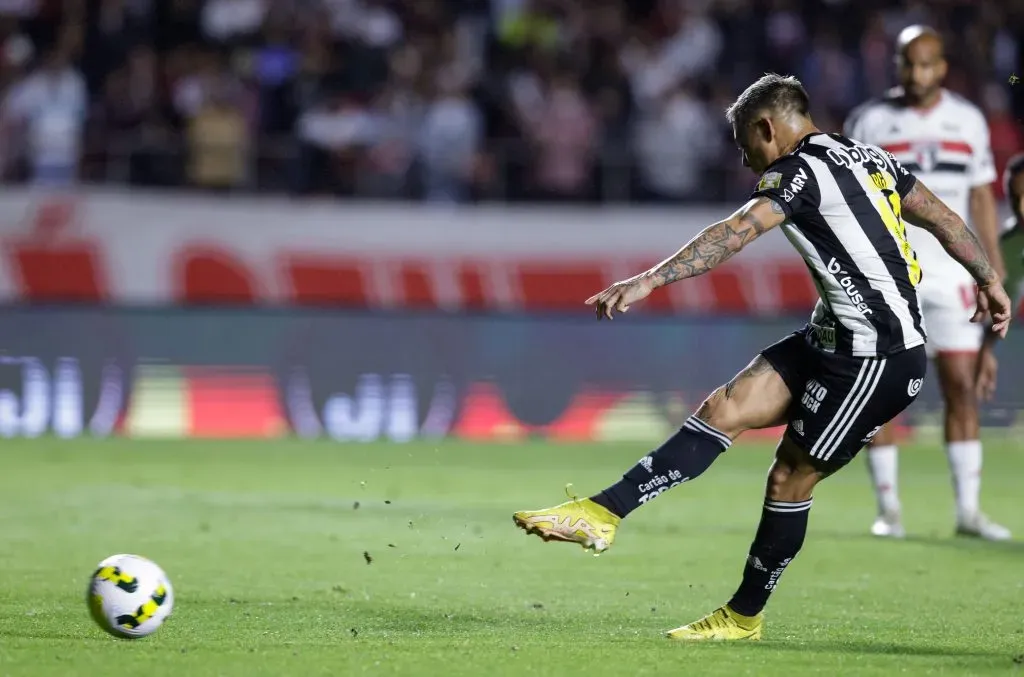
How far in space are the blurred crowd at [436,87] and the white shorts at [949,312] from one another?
8.67 meters

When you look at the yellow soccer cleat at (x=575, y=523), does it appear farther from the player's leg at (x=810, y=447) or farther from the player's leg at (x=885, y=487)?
the player's leg at (x=885, y=487)

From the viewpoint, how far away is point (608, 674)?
5.67m

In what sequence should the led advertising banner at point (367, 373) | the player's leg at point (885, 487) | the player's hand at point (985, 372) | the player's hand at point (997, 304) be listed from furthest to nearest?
the led advertising banner at point (367, 373) < the player's leg at point (885, 487) < the player's hand at point (985, 372) < the player's hand at point (997, 304)

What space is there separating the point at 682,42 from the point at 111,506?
37.0 feet

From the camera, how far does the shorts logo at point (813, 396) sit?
658 cm

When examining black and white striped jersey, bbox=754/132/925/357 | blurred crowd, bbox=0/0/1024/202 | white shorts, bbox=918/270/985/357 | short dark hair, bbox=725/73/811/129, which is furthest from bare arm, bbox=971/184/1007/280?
blurred crowd, bbox=0/0/1024/202

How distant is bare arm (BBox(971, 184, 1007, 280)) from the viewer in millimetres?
9827

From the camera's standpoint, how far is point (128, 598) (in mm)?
6145

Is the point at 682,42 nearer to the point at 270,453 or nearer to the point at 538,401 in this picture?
the point at 538,401

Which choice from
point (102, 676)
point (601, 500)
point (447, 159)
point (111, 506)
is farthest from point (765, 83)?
point (447, 159)

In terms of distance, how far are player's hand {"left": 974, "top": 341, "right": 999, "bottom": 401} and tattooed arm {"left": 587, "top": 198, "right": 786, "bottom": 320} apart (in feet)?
13.7

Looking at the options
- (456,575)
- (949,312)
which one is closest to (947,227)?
(456,575)

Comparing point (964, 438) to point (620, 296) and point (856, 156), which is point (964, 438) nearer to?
point (856, 156)

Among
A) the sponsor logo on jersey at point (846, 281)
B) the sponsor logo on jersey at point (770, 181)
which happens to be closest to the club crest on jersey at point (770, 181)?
the sponsor logo on jersey at point (770, 181)
